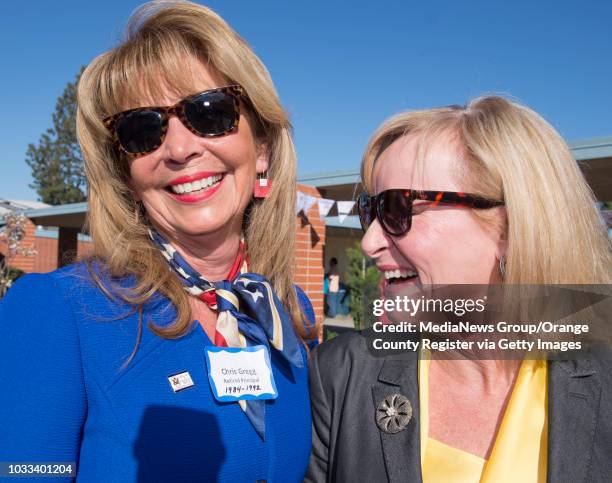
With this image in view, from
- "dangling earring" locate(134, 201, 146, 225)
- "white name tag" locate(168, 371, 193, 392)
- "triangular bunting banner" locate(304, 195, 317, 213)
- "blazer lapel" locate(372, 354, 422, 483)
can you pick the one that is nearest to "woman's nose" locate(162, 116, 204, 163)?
"dangling earring" locate(134, 201, 146, 225)

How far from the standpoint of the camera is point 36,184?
52.1m

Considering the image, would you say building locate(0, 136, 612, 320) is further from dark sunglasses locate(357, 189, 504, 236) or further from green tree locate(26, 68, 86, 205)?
green tree locate(26, 68, 86, 205)

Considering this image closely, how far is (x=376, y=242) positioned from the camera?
2072mm

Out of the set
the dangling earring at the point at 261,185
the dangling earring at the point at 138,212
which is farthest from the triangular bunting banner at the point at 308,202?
the dangling earring at the point at 138,212

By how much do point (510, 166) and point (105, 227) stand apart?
1.49 m

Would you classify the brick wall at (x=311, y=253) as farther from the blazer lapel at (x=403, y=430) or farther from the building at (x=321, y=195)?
the blazer lapel at (x=403, y=430)

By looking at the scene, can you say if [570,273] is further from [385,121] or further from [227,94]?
[227,94]

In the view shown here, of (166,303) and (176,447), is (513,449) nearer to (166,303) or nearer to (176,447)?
(176,447)

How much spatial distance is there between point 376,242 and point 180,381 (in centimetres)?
87

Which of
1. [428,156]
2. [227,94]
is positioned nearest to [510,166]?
[428,156]

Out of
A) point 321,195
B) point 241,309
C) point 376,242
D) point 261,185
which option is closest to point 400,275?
point 376,242

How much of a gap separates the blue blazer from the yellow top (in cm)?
52

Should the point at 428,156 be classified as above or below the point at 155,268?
above

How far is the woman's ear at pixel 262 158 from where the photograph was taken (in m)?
2.40
